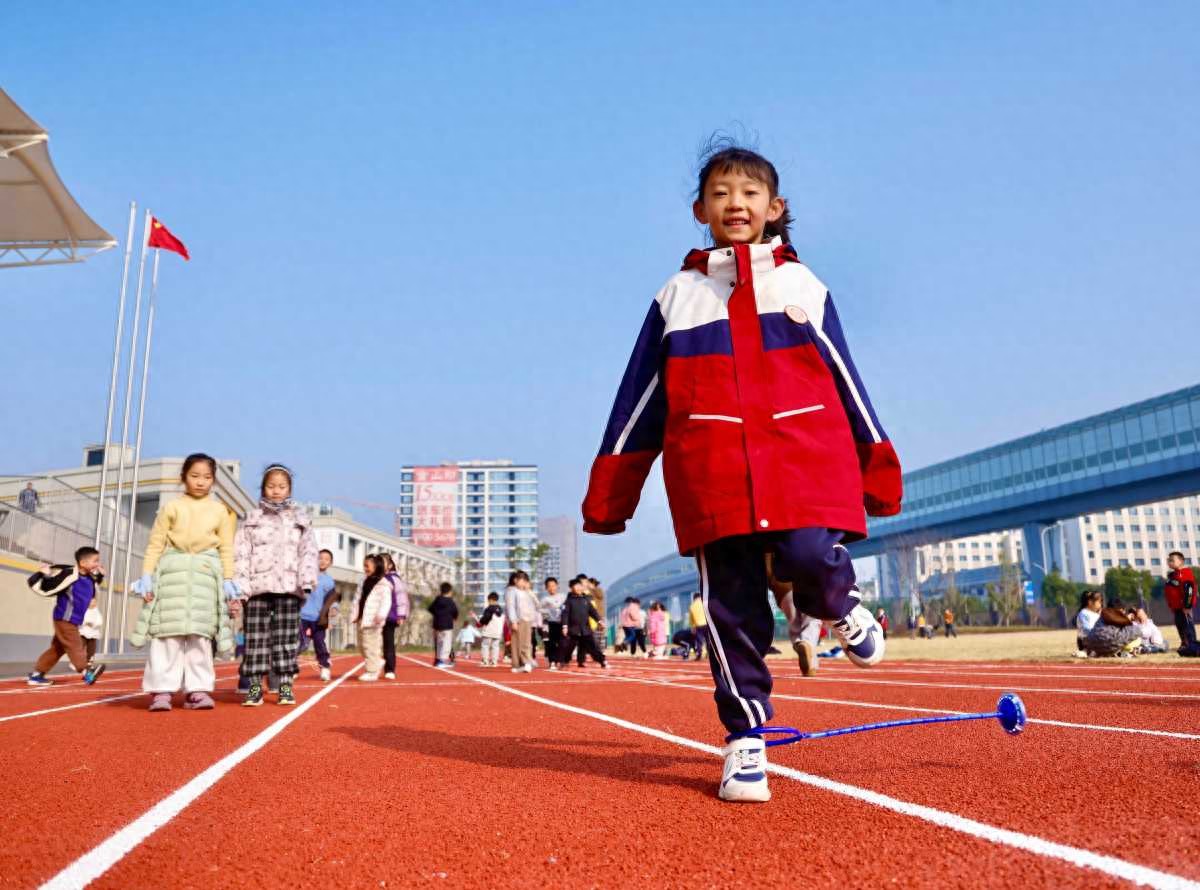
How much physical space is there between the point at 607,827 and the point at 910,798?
921 mm

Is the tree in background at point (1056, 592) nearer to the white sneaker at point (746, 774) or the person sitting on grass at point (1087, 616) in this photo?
the person sitting on grass at point (1087, 616)

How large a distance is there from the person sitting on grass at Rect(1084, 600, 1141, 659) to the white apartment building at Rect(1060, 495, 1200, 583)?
142009 millimetres

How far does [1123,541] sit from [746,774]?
160 m

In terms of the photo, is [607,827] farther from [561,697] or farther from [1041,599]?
[1041,599]

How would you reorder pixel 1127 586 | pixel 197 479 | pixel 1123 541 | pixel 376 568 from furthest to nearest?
pixel 1123 541
pixel 1127 586
pixel 376 568
pixel 197 479

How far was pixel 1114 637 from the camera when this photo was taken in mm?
12930

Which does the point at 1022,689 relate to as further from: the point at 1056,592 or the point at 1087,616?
the point at 1056,592

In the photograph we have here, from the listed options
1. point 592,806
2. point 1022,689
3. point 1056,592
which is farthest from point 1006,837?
point 1056,592

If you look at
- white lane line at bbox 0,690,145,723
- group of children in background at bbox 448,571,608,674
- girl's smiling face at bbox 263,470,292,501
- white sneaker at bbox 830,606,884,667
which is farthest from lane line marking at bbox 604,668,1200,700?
white lane line at bbox 0,690,145,723

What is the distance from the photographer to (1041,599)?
66375 millimetres

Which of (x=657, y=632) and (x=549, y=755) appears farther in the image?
(x=657, y=632)

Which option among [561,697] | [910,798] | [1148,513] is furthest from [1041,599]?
[1148,513]

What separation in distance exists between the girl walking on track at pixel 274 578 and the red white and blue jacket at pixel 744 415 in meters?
5.00

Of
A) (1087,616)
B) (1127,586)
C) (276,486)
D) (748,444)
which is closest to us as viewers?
(748,444)
